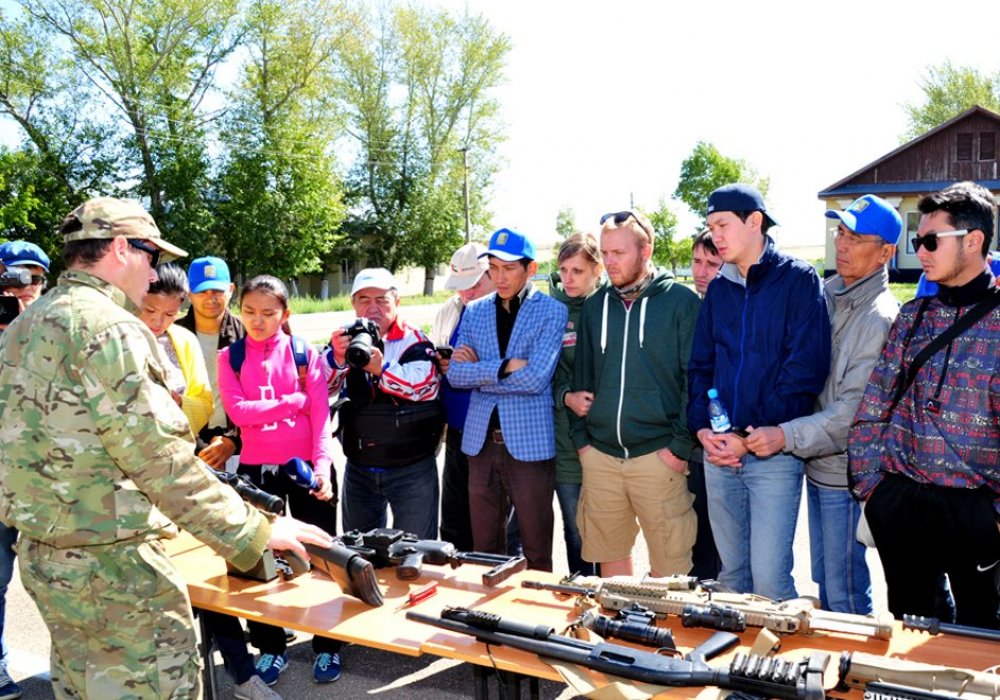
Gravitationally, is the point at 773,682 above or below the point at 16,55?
below

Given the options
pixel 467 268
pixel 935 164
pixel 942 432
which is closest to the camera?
pixel 942 432

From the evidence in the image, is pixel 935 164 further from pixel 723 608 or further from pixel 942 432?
pixel 723 608

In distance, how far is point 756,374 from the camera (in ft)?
10.9

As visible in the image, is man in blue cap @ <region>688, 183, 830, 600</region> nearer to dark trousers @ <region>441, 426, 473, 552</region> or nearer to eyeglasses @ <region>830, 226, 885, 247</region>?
eyeglasses @ <region>830, 226, 885, 247</region>

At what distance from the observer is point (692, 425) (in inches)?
138

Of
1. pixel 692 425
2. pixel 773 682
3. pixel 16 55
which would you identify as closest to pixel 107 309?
pixel 773 682

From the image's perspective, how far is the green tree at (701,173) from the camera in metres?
46.3

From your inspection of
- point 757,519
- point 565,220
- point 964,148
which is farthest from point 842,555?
point 565,220

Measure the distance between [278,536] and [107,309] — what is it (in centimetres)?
93

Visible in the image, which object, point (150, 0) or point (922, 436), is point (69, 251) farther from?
point (150, 0)

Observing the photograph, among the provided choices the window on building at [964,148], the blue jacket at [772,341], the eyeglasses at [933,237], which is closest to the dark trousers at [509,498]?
the blue jacket at [772,341]

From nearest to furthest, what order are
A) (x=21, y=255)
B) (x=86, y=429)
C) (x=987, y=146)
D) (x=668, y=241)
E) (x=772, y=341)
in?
(x=86, y=429), (x=772, y=341), (x=21, y=255), (x=987, y=146), (x=668, y=241)

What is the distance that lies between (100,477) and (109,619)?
0.42 m

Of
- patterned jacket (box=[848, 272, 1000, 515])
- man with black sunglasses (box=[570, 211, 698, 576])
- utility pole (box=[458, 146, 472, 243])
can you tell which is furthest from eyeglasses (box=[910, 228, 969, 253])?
utility pole (box=[458, 146, 472, 243])
